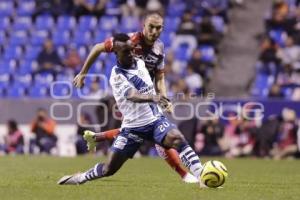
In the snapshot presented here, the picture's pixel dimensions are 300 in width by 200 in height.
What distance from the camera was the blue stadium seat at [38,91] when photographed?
86.9 feet

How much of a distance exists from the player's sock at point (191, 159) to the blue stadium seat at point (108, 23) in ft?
57.4

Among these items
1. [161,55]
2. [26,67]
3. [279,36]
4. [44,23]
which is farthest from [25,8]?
[161,55]

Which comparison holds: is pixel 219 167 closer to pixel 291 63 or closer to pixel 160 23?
pixel 160 23

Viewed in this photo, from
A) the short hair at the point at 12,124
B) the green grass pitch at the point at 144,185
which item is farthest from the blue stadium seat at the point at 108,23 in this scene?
the green grass pitch at the point at 144,185

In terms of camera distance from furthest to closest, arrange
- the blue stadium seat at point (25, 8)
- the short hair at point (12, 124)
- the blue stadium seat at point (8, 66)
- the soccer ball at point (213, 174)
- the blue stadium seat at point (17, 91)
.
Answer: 1. the blue stadium seat at point (25, 8)
2. the blue stadium seat at point (8, 66)
3. the blue stadium seat at point (17, 91)
4. the short hair at point (12, 124)
5. the soccer ball at point (213, 174)

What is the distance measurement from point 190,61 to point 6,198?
A: 16.4 m

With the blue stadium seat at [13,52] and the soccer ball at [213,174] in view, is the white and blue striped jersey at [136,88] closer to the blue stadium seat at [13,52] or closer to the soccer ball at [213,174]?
the soccer ball at [213,174]

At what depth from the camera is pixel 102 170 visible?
464 inches

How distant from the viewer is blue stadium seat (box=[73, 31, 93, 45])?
28.5 meters

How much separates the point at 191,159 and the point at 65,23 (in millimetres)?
18826

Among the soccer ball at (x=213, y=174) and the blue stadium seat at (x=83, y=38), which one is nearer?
the soccer ball at (x=213, y=174)

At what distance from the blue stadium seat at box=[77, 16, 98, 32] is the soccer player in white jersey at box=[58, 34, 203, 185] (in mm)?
17790

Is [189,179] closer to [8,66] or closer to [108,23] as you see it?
[8,66]

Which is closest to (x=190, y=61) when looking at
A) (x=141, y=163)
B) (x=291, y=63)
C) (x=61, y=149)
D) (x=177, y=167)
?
(x=291, y=63)
